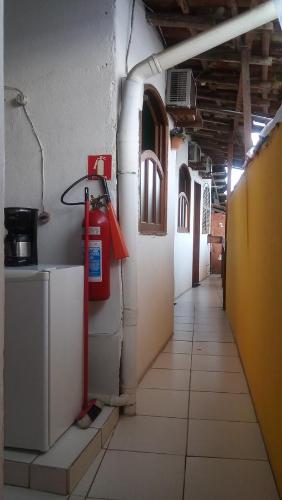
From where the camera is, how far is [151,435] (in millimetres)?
2076

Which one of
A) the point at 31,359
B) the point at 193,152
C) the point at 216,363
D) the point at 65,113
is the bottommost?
the point at 216,363

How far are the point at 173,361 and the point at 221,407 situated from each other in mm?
A: 912

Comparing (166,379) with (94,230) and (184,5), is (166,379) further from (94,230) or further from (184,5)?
(184,5)

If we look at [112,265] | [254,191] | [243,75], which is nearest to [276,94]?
[243,75]

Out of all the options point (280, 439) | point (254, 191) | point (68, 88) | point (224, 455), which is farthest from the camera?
point (254, 191)

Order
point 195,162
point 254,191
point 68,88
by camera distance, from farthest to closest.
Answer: point 195,162 < point 254,191 < point 68,88

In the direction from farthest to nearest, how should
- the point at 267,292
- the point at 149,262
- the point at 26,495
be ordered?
1. the point at 149,262
2. the point at 267,292
3. the point at 26,495

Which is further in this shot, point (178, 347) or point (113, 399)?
point (178, 347)

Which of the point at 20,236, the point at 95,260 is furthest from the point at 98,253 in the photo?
the point at 20,236

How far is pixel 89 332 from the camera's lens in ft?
7.57

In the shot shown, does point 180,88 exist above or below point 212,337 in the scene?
above

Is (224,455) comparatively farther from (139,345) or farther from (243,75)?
(243,75)

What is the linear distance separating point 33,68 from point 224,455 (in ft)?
8.12

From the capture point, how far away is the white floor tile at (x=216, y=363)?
3.11 meters
